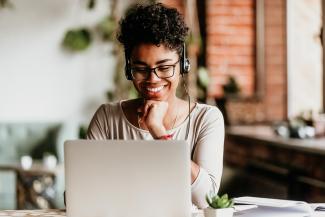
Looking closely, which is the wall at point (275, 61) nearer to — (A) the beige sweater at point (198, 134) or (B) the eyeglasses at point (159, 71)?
(A) the beige sweater at point (198, 134)

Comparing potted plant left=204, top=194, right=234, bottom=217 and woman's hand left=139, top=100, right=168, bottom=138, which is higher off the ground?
woman's hand left=139, top=100, right=168, bottom=138

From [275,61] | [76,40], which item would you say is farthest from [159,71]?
[76,40]

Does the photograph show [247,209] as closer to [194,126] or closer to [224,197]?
[224,197]

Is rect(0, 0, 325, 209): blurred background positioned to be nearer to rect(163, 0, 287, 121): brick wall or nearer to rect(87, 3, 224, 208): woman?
rect(163, 0, 287, 121): brick wall

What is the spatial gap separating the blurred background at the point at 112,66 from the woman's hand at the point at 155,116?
3334 mm

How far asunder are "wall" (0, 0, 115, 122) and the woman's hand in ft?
13.0

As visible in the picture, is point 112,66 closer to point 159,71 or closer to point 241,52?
point 241,52

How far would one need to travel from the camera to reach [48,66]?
19.6 ft

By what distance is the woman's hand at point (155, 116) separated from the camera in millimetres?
2051

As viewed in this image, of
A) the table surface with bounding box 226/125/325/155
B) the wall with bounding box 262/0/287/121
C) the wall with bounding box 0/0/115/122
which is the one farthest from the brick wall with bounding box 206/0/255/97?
the wall with bounding box 0/0/115/122

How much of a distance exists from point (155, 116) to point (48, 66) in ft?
13.2

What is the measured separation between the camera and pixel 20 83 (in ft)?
19.5

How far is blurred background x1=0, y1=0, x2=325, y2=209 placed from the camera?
5.65 meters

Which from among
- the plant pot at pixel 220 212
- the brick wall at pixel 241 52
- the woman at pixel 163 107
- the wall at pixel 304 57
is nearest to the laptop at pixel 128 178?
the plant pot at pixel 220 212
